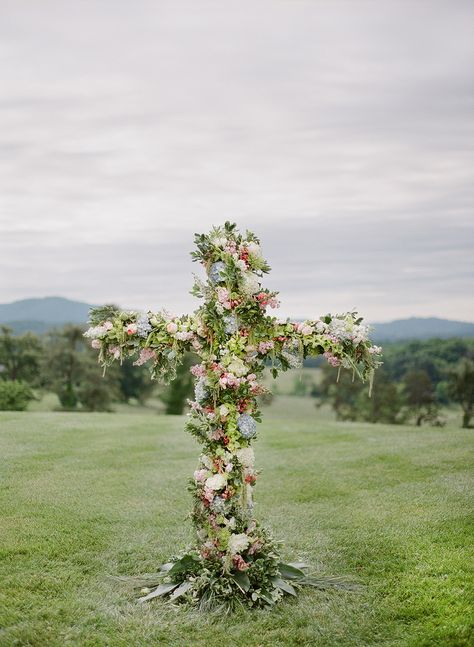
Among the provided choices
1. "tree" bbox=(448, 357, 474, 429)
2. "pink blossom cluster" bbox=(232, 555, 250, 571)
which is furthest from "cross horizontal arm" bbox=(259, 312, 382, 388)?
"tree" bbox=(448, 357, 474, 429)

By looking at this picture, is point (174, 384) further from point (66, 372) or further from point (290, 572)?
point (290, 572)

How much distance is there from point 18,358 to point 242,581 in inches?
1819

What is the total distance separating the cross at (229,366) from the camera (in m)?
7.82

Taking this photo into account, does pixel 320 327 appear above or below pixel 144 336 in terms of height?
above

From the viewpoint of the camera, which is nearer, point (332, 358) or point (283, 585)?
point (283, 585)

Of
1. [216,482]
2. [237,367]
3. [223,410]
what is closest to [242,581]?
[216,482]

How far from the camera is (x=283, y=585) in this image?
7895 millimetres

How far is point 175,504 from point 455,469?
20.2 ft

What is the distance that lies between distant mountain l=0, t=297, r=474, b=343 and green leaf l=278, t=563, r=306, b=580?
64.3 meters

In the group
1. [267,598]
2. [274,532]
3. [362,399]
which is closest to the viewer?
[267,598]

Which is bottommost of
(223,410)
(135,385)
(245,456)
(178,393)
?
(135,385)

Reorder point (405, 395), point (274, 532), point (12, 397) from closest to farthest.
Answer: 1. point (274, 532)
2. point (12, 397)
3. point (405, 395)

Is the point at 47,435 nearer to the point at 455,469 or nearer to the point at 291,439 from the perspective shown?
the point at 291,439

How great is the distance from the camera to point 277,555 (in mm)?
8195
